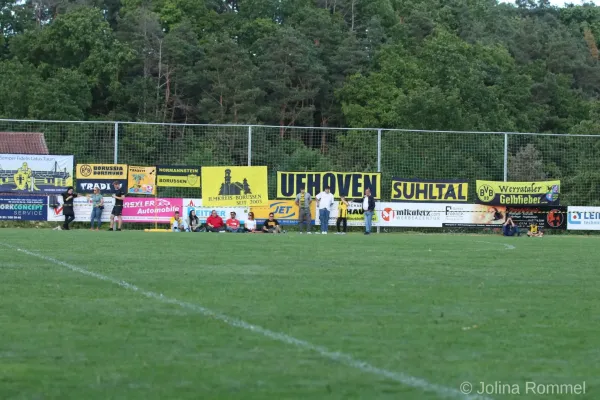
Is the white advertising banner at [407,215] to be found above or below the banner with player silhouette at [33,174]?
below

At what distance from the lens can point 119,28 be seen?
8788 cm

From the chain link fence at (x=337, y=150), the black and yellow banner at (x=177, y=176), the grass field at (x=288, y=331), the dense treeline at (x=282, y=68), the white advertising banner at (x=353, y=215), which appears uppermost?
the dense treeline at (x=282, y=68)

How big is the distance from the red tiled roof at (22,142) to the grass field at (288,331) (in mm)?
22006

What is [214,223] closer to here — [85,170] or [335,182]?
[335,182]

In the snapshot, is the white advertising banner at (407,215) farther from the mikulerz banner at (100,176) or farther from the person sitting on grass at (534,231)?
the mikulerz banner at (100,176)

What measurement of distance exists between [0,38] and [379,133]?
178 feet

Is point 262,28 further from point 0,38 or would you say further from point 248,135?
point 248,135

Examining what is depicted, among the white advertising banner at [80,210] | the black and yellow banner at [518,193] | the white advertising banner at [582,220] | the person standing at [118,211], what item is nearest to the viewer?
the person standing at [118,211]

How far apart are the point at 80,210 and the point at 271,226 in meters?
6.62

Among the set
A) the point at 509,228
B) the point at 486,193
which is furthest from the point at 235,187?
the point at 509,228

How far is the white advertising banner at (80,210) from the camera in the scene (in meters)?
33.8

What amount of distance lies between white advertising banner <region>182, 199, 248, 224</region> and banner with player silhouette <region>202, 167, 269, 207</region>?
A: 16 cm

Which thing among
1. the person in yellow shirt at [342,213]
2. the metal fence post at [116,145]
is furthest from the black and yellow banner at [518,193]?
the metal fence post at [116,145]

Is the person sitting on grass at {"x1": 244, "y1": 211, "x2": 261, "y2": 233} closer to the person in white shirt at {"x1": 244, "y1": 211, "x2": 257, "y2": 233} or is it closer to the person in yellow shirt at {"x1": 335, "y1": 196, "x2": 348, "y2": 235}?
the person in white shirt at {"x1": 244, "y1": 211, "x2": 257, "y2": 233}
